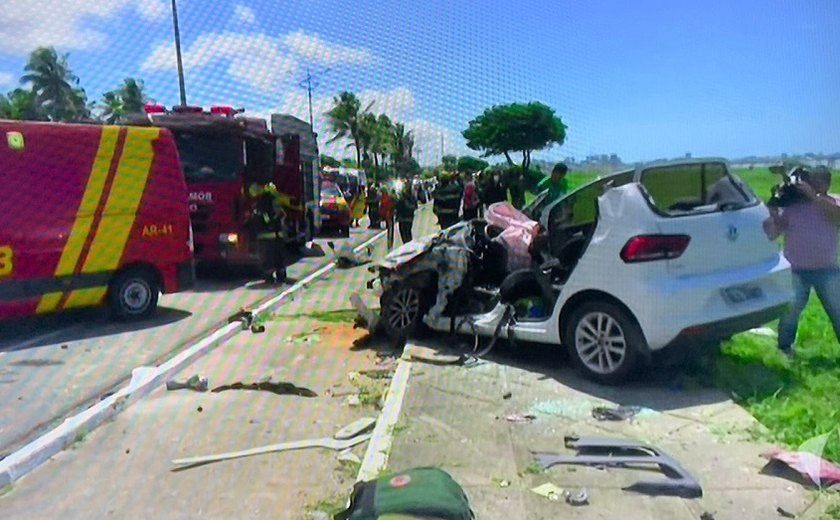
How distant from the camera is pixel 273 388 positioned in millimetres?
6039

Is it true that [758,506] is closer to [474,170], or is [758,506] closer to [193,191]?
[193,191]

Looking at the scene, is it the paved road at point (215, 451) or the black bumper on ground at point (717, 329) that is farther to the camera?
the black bumper on ground at point (717, 329)

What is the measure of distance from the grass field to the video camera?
148 mm

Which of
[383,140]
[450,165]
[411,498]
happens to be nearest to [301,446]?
[411,498]

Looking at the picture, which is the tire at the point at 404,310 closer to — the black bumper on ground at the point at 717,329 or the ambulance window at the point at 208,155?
the black bumper on ground at the point at 717,329

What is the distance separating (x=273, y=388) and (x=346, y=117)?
7.56 m

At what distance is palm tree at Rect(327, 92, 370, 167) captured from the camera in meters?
10.2

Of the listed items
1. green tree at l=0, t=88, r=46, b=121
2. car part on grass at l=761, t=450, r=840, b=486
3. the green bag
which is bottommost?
car part on grass at l=761, t=450, r=840, b=486

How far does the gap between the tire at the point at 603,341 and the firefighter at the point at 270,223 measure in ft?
25.0

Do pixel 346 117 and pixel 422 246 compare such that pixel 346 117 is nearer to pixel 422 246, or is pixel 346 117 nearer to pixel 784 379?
pixel 422 246

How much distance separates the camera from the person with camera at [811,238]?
5.92m

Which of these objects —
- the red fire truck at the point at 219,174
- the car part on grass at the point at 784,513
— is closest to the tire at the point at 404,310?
the car part on grass at the point at 784,513

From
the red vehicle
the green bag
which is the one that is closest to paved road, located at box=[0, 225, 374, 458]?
the red vehicle

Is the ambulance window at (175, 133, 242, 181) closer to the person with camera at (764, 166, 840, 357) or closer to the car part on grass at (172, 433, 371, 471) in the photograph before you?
the car part on grass at (172, 433, 371, 471)
